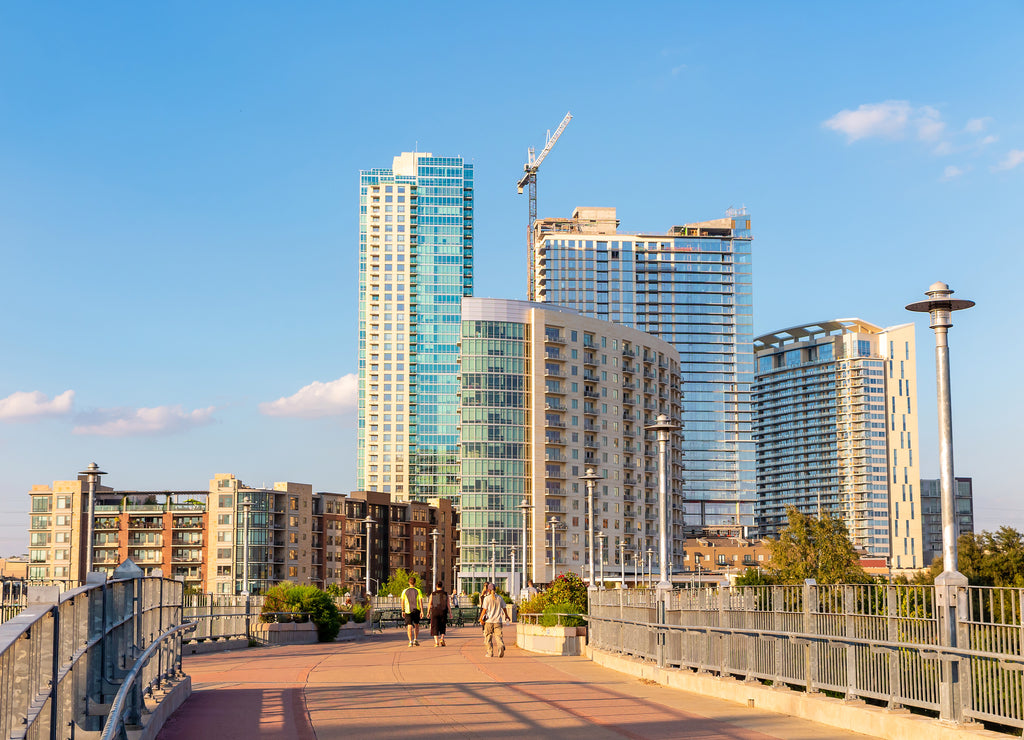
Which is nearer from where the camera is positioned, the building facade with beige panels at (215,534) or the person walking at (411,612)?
the person walking at (411,612)

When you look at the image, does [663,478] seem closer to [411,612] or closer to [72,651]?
[411,612]

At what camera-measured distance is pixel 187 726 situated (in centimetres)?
1420

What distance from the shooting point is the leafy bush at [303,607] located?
39.1 metres

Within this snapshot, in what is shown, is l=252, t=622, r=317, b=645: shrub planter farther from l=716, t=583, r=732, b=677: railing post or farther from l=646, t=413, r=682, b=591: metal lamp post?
l=716, t=583, r=732, b=677: railing post

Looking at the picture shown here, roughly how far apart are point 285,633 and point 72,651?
31.1 meters

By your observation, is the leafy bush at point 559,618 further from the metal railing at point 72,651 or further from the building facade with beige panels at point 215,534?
the building facade with beige panels at point 215,534

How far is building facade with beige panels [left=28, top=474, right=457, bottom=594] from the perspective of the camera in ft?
475

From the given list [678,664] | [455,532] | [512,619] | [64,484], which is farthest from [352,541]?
[678,664]

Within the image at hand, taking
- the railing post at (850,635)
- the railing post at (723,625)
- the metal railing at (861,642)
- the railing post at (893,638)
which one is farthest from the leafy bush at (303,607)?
the railing post at (893,638)

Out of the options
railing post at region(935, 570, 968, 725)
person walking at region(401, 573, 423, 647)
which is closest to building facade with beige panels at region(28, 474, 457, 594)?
person walking at region(401, 573, 423, 647)

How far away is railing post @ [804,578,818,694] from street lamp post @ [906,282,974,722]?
201cm

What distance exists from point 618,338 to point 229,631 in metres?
114

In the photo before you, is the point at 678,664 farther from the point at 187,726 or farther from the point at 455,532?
the point at 455,532

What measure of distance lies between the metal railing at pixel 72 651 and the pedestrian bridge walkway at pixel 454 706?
5.47 ft
